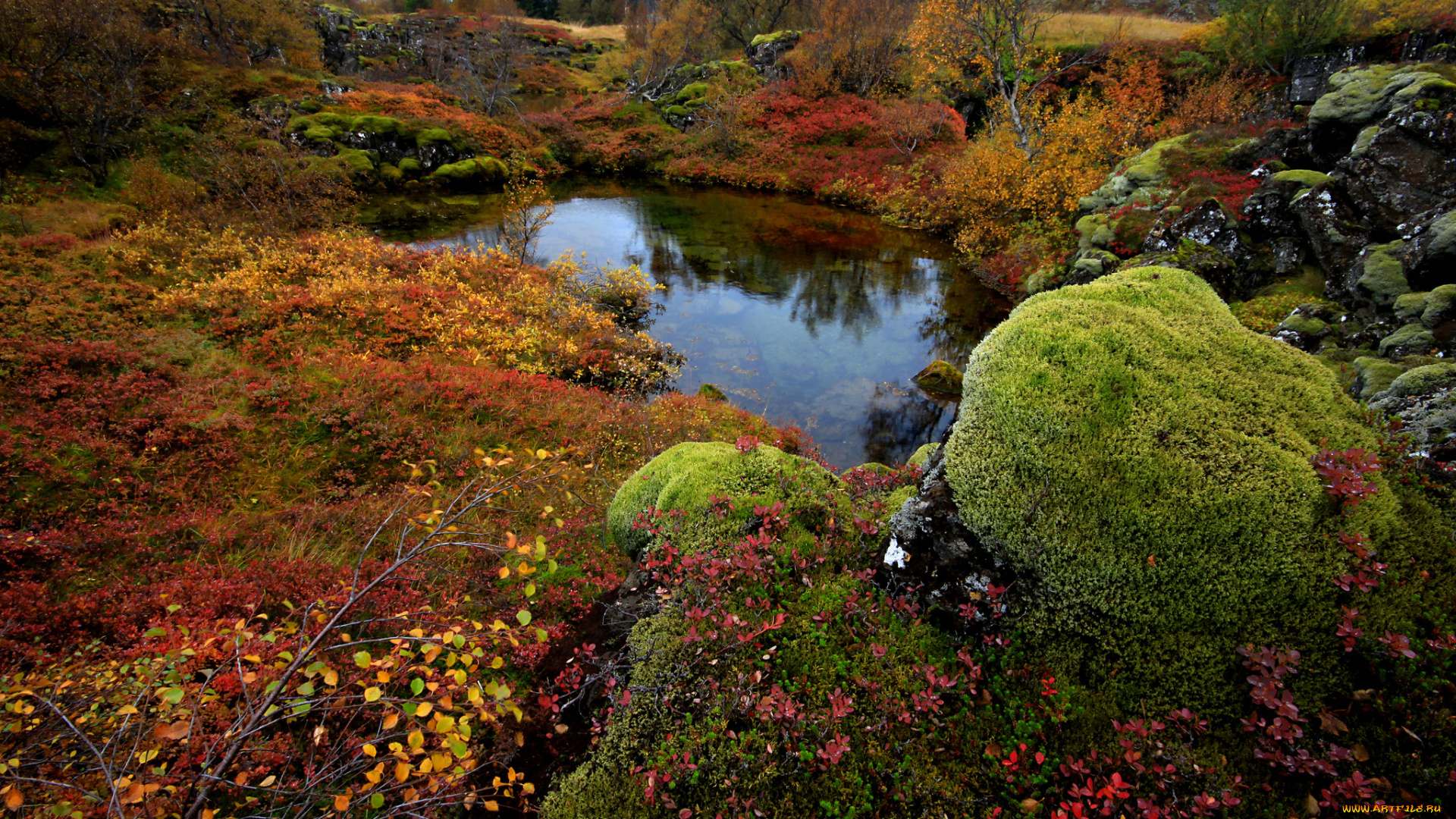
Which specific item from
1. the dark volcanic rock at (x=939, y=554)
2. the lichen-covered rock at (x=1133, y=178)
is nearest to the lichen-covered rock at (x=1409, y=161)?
the lichen-covered rock at (x=1133, y=178)

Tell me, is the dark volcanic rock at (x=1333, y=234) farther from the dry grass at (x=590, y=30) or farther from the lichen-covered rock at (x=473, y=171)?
the dry grass at (x=590, y=30)

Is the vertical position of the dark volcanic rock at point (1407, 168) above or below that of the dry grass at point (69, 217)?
above

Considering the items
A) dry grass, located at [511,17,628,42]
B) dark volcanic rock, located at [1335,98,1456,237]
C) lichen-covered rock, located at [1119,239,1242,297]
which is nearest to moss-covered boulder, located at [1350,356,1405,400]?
dark volcanic rock, located at [1335,98,1456,237]

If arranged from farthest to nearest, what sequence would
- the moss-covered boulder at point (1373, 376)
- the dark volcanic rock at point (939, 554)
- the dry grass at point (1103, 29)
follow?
the dry grass at point (1103, 29) < the moss-covered boulder at point (1373, 376) < the dark volcanic rock at point (939, 554)

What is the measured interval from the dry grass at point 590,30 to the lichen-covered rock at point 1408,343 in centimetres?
6489

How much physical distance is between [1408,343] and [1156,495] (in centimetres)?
693

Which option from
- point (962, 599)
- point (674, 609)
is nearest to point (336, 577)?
point (674, 609)

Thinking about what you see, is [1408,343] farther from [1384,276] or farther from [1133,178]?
[1133,178]

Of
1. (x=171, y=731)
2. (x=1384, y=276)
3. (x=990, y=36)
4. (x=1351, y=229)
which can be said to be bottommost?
(x=171, y=731)

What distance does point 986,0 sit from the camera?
65.3 ft

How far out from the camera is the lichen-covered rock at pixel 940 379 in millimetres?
13007

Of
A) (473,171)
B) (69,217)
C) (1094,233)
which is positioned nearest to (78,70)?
(69,217)

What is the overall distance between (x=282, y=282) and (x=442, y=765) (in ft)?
48.5

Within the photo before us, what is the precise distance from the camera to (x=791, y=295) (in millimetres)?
17969
